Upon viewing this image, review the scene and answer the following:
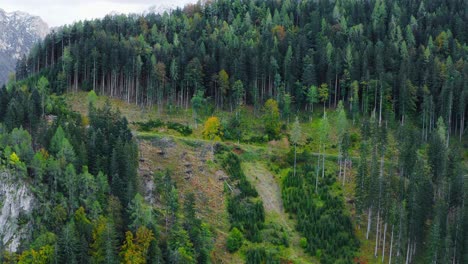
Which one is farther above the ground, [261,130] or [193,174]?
[261,130]

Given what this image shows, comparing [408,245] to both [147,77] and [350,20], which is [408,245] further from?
[350,20]

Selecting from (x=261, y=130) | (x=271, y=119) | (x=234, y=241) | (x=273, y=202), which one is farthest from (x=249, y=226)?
(x=261, y=130)

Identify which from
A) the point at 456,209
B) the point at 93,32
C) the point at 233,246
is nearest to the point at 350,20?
the point at 93,32

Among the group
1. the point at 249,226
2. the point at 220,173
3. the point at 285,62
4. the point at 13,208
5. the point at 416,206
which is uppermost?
the point at 285,62

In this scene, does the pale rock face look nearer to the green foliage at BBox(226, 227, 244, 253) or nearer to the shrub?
the green foliage at BBox(226, 227, 244, 253)

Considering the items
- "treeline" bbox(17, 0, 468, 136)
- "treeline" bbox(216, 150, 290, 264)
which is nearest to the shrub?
"treeline" bbox(216, 150, 290, 264)

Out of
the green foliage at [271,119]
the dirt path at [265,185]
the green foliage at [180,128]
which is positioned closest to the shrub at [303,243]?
the dirt path at [265,185]

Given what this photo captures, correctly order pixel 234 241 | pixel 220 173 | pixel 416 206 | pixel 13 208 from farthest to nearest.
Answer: pixel 220 173
pixel 416 206
pixel 234 241
pixel 13 208

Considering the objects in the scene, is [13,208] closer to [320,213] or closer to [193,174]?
[193,174]
